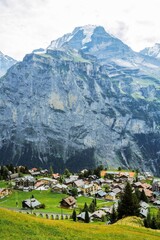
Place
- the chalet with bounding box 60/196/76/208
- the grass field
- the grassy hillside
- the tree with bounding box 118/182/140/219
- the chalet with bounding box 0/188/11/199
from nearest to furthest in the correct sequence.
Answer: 1. the grassy hillside
2. the tree with bounding box 118/182/140/219
3. the grass field
4. the chalet with bounding box 60/196/76/208
5. the chalet with bounding box 0/188/11/199

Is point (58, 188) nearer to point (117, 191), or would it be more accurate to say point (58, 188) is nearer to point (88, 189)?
point (88, 189)

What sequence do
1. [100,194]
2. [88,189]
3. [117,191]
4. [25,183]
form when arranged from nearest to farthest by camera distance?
1. [100,194]
2. [117,191]
3. [88,189]
4. [25,183]

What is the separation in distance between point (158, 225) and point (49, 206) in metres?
63.4

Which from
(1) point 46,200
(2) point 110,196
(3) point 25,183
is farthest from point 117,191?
(3) point 25,183

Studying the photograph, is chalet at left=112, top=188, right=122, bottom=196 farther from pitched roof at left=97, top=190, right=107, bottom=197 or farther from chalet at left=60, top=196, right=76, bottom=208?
chalet at left=60, top=196, right=76, bottom=208

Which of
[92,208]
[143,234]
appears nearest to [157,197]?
[92,208]

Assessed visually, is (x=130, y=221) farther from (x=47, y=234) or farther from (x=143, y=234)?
(x=47, y=234)

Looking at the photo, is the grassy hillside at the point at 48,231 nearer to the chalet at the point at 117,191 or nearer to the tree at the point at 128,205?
the tree at the point at 128,205

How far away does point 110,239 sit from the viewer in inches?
1960

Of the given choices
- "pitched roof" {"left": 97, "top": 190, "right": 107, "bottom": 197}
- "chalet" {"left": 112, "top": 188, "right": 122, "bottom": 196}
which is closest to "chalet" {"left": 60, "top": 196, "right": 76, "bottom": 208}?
"pitched roof" {"left": 97, "top": 190, "right": 107, "bottom": 197}

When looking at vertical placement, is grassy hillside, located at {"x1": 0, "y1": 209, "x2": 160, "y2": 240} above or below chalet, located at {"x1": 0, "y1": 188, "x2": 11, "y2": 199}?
above

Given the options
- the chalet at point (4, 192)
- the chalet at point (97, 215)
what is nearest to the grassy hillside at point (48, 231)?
the chalet at point (97, 215)

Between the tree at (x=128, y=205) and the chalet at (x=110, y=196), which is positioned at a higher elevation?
the tree at (x=128, y=205)

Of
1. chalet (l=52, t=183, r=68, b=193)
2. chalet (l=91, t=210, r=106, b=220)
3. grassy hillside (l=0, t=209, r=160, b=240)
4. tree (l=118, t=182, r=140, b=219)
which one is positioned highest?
grassy hillside (l=0, t=209, r=160, b=240)
